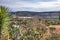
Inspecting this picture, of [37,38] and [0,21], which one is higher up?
[0,21]

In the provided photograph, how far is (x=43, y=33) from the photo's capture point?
2144 centimetres

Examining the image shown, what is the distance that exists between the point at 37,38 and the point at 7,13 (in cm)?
408

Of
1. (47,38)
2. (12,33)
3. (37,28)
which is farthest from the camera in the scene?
(37,28)

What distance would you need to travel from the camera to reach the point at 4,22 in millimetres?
16031

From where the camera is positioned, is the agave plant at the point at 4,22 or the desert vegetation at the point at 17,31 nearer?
the agave plant at the point at 4,22

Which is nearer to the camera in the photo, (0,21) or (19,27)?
(0,21)

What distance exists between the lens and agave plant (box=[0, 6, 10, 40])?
15.9 metres

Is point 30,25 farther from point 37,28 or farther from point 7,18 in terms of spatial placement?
point 7,18

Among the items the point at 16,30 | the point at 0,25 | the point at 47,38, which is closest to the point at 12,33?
the point at 16,30

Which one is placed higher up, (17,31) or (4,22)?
(4,22)

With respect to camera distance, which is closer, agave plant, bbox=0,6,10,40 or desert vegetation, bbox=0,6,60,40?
agave plant, bbox=0,6,10,40

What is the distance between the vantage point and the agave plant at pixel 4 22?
15859 millimetres

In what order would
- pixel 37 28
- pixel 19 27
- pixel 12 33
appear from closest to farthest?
1. pixel 12 33
2. pixel 19 27
3. pixel 37 28

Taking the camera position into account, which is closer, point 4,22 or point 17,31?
point 4,22
